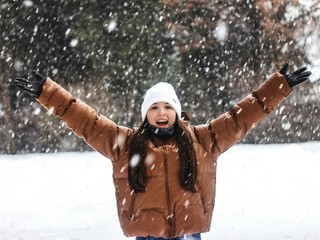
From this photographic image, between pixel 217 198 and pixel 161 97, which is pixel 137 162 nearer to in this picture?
pixel 161 97

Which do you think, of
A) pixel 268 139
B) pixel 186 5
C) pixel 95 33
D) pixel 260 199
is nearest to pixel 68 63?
pixel 95 33

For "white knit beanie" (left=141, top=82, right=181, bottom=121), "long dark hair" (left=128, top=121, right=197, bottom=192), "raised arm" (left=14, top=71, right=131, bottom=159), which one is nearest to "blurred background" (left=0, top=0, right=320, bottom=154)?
"white knit beanie" (left=141, top=82, right=181, bottom=121)

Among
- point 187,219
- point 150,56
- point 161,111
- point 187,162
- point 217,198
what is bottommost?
point 187,219

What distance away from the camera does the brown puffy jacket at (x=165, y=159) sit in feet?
11.5

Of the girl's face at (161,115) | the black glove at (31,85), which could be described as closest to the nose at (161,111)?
the girl's face at (161,115)

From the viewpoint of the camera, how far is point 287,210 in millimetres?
7949

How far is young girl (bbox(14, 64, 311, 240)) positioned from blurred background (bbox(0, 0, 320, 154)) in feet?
27.0

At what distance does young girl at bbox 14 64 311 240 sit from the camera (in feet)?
11.5

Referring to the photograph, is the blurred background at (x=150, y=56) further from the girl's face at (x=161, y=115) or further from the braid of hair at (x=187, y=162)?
the braid of hair at (x=187, y=162)

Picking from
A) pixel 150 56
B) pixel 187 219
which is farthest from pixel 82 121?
pixel 150 56

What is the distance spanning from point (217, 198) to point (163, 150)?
17.9 feet

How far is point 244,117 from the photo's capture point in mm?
3658

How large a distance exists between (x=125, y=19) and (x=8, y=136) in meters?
3.32

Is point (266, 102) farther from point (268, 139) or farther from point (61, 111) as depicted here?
point (268, 139)
